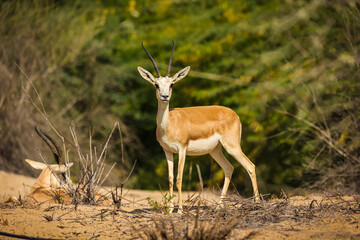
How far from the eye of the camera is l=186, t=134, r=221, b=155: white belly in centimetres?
581

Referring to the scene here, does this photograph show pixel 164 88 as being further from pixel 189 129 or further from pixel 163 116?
pixel 189 129

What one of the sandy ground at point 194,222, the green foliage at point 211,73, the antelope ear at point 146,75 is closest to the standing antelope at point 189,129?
the antelope ear at point 146,75

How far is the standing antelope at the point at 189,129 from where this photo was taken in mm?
5578

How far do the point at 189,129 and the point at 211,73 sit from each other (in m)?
7.37

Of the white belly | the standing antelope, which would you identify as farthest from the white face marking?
the white belly

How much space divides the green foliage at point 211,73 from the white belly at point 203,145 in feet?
9.51

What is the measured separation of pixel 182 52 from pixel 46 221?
30.1 ft

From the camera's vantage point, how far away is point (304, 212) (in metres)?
4.72

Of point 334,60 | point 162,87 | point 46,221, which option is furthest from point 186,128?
point 334,60

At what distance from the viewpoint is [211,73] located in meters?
13.0

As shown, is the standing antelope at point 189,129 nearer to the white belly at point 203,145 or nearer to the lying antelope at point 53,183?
the white belly at point 203,145

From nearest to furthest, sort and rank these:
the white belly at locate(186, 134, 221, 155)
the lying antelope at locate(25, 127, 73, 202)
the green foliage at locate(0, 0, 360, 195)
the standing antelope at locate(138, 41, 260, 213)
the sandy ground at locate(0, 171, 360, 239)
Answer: the sandy ground at locate(0, 171, 360, 239) < the standing antelope at locate(138, 41, 260, 213) < the white belly at locate(186, 134, 221, 155) < the lying antelope at locate(25, 127, 73, 202) < the green foliage at locate(0, 0, 360, 195)

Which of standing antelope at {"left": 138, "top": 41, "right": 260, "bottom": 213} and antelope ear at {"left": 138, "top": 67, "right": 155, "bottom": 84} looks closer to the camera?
standing antelope at {"left": 138, "top": 41, "right": 260, "bottom": 213}

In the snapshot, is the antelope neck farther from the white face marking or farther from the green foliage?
the green foliage
